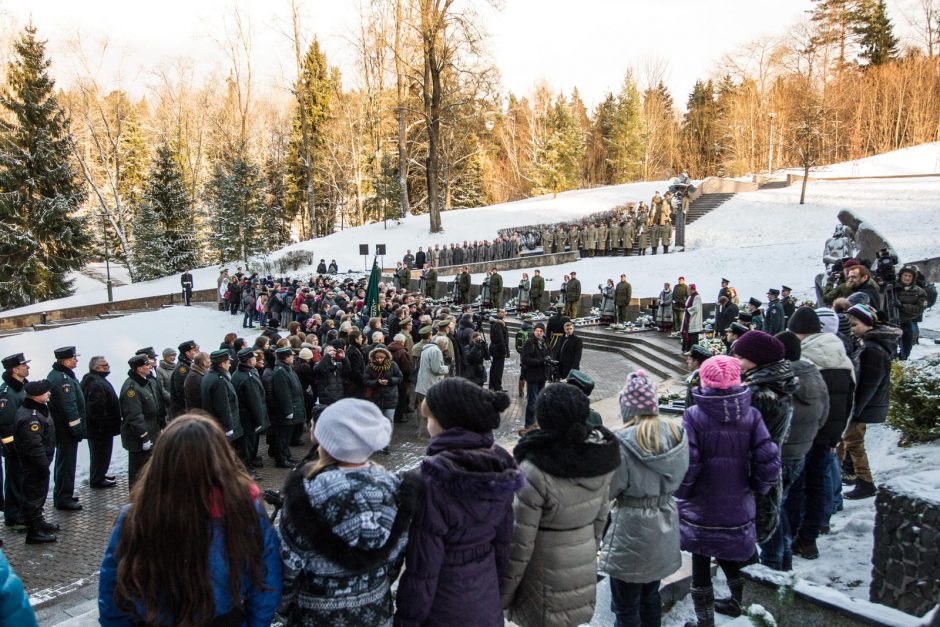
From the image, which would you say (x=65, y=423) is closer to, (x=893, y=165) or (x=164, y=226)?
(x=164, y=226)

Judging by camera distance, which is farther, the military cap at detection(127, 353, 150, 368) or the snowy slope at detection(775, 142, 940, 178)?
the snowy slope at detection(775, 142, 940, 178)

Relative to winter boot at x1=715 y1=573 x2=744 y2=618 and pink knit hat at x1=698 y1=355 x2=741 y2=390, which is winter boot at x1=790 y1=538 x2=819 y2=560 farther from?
pink knit hat at x1=698 y1=355 x2=741 y2=390

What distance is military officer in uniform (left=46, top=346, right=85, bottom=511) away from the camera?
686 cm

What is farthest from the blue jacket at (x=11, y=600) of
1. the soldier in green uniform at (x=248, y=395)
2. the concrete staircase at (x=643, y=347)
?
the concrete staircase at (x=643, y=347)

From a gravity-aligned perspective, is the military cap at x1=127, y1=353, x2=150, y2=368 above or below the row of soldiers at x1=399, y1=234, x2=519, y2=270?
above

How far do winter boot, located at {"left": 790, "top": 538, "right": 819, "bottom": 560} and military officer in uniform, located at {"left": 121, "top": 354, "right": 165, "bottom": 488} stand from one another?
6.78 metres

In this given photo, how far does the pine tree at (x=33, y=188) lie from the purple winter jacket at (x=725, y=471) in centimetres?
3453

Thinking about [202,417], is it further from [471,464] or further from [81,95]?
[81,95]

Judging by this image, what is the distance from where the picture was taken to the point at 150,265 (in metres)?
35.2

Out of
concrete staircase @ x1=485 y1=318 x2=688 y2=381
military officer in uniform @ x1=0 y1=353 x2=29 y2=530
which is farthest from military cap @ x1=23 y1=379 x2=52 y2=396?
concrete staircase @ x1=485 y1=318 x2=688 y2=381

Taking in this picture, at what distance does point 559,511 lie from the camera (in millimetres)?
2854

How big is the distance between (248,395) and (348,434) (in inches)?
236

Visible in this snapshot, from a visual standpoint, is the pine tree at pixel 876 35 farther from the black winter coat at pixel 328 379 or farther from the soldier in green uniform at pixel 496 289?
the black winter coat at pixel 328 379

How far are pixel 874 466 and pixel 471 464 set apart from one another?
5.05 m
